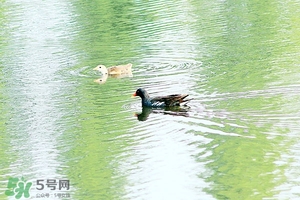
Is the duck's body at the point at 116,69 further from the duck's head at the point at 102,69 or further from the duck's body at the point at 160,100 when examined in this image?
the duck's body at the point at 160,100

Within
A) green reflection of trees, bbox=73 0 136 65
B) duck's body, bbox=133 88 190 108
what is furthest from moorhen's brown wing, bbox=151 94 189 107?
green reflection of trees, bbox=73 0 136 65

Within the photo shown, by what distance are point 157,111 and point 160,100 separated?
20cm

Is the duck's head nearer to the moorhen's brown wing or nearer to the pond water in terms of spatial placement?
the pond water

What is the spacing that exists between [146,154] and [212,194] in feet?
6.02

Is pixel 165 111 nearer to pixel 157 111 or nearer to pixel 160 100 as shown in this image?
pixel 157 111

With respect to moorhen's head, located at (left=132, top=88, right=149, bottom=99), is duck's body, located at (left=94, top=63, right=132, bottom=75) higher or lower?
higher

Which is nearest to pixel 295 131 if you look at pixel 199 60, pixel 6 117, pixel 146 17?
pixel 6 117

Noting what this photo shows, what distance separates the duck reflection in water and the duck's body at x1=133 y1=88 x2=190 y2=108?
0.24ft

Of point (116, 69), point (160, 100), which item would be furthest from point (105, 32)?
point (160, 100)

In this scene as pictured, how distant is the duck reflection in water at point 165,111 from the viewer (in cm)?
1442

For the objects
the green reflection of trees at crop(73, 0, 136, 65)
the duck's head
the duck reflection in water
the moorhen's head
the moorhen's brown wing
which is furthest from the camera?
the green reflection of trees at crop(73, 0, 136, 65)

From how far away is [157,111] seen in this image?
14.9 meters

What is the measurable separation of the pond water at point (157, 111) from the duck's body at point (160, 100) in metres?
0.21

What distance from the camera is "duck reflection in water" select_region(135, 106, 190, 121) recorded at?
14.4 metres
